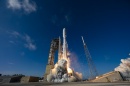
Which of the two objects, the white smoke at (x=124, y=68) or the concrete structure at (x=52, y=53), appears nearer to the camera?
the white smoke at (x=124, y=68)

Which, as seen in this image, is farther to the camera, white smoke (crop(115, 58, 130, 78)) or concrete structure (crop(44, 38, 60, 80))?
concrete structure (crop(44, 38, 60, 80))

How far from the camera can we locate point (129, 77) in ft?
147

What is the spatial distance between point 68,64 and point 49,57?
50.9ft

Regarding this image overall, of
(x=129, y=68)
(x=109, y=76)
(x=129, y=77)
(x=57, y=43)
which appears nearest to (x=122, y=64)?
(x=129, y=68)

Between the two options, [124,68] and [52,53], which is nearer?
[124,68]

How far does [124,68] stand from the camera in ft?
162

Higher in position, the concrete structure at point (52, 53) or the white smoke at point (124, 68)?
the concrete structure at point (52, 53)

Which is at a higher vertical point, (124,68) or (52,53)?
Result: (52,53)

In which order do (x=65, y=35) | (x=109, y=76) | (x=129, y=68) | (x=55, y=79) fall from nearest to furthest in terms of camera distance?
(x=109, y=76) < (x=129, y=68) < (x=55, y=79) < (x=65, y=35)

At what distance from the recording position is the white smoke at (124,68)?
4529 cm

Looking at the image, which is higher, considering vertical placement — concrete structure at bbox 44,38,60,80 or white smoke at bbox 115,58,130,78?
concrete structure at bbox 44,38,60,80

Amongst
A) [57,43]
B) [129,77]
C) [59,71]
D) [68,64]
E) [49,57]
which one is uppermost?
[57,43]

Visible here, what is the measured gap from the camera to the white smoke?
149 feet

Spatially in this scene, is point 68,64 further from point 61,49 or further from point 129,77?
point 129,77
